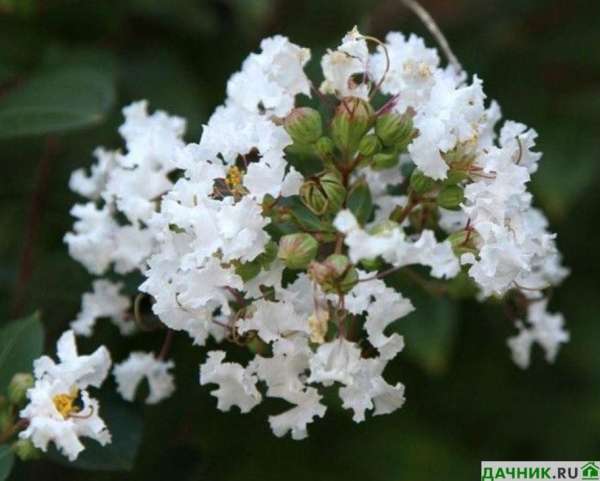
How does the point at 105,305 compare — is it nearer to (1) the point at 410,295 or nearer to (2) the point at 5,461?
(2) the point at 5,461

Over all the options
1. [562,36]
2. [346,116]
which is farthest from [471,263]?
[562,36]

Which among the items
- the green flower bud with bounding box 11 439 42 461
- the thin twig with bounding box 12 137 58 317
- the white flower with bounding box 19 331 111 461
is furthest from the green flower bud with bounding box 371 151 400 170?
the thin twig with bounding box 12 137 58 317

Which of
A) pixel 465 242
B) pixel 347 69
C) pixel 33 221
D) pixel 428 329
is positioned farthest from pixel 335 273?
pixel 33 221

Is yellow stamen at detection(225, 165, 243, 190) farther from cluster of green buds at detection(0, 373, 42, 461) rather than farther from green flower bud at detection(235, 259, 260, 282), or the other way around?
cluster of green buds at detection(0, 373, 42, 461)

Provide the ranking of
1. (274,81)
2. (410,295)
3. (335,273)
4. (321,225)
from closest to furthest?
1. (335,273)
2. (321,225)
3. (274,81)
4. (410,295)

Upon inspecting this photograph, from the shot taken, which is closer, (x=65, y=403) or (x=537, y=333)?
(x=65, y=403)

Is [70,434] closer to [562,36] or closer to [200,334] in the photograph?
[200,334]

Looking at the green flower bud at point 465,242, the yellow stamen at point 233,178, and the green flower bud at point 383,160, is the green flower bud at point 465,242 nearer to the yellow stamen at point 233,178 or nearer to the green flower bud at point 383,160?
the green flower bud at point 383,160
